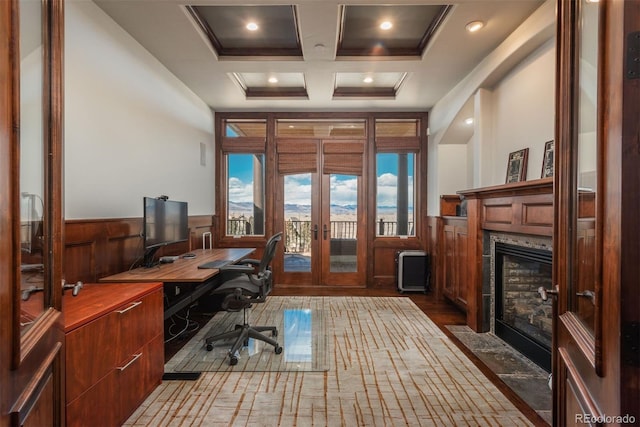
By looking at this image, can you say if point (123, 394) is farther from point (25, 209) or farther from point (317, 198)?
point (317, 198)

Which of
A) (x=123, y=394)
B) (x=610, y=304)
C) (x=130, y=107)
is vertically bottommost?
(x=123, y=394)

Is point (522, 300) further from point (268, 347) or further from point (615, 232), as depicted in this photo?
point (615, 232)

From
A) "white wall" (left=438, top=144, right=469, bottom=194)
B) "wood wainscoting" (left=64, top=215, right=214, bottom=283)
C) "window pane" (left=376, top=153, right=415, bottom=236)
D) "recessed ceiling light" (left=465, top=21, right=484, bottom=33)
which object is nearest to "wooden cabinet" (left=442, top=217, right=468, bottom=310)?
"white wall" (left=438, top=144, right=469, bottom=194)

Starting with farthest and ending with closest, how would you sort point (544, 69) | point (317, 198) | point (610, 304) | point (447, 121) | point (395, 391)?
point (317, 198)
point (447, 121)
point (544, 69)
point (395, 391)
point (610, 304)

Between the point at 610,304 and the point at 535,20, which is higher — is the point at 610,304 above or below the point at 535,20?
below

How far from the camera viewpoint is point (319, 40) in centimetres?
290

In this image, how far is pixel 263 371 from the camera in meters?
2.39

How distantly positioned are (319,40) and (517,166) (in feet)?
7.28

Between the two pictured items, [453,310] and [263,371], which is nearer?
[263,371]

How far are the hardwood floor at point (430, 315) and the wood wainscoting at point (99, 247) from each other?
2.98ft

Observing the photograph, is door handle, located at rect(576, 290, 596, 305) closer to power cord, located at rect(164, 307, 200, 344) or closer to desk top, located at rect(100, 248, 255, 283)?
desk top, located at rect(100, 248, 255, 283)

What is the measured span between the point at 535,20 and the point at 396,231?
A: 3240 millimetres

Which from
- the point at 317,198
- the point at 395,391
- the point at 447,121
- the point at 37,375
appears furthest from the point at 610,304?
the point at 317,198

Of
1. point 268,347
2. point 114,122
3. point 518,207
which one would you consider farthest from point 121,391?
point 518,207
